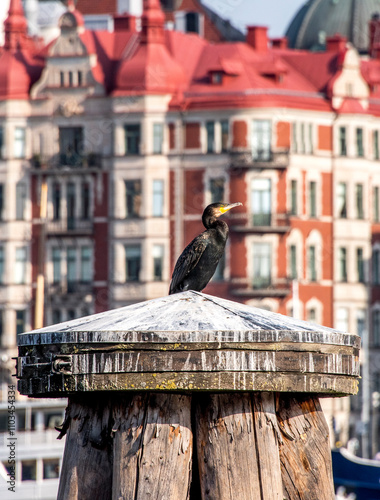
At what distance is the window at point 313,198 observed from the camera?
2847 inches

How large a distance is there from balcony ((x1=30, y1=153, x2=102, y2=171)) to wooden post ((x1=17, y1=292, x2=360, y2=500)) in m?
65.8

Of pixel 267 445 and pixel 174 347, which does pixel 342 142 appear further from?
pixel 174 347

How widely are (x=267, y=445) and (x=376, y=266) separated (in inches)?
2713

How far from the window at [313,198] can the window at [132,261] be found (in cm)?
847

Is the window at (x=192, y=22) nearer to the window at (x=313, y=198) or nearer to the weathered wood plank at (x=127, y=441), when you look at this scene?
the window at (x=313, y=198)

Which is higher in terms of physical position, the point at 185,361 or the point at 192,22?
the point at 192,22

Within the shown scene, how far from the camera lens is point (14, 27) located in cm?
7625

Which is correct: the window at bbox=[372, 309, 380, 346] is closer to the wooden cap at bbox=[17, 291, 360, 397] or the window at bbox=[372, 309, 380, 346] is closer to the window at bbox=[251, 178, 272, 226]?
the window at bbox=[251, 178, 272, 226]

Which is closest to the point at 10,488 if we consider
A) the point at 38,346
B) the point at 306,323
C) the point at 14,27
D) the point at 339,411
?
the point at 38,346

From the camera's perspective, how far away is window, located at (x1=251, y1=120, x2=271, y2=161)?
232 ft

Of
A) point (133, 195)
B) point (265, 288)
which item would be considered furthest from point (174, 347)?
point (133, 195)

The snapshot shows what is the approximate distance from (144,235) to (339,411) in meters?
12.1

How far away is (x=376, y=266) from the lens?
74.1 m

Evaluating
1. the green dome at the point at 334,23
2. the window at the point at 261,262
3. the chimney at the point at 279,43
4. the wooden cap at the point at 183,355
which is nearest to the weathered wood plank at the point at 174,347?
the wooden cap at the point at 183,355
